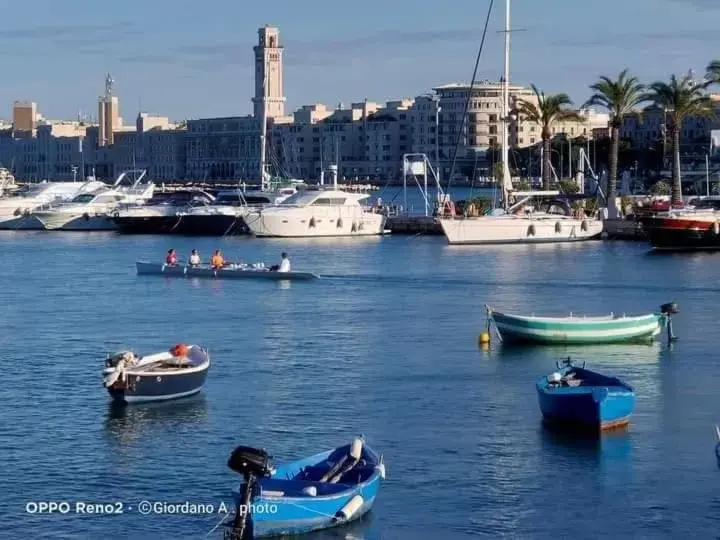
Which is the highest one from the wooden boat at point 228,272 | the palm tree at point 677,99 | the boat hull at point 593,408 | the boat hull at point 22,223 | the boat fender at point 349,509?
the palm tree at point 677,99

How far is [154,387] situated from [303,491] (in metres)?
9.86

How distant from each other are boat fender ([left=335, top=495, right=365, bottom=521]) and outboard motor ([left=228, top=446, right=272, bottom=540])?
1.31 metres

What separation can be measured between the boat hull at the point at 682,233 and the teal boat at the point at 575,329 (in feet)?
116

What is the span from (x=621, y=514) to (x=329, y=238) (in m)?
68.4

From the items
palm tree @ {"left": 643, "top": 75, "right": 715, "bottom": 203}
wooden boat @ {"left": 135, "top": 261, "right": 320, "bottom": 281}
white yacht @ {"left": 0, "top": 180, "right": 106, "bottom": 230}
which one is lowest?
wooden boat @ {"left": 135, "top": 261, "right": 320, "bottom": 281}

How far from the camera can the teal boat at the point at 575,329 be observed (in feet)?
127

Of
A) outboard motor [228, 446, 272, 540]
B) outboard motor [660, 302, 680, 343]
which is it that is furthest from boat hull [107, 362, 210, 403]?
outboard motor [660, 302, 680, 343]

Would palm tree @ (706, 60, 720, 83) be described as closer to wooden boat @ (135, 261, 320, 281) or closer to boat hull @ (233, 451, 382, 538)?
wooden boat @ (135, 261, 320, 281)

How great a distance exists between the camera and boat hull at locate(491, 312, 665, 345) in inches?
1523

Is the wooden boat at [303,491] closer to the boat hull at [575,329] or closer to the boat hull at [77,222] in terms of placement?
the boat hull at [575,329]

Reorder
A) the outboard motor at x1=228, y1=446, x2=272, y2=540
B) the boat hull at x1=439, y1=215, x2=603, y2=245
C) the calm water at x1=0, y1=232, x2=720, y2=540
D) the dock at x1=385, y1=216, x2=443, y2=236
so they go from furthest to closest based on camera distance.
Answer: the dock at x1=385, y1=216, x2=443, y2=236 < the boat hull at x1=439, y1=215, x2=603, y2=245 < the calm water at x1=0, y1=232, x2=720, y2=540 < the outboard motor at x1=228, y1=446, x2=272, y2=540

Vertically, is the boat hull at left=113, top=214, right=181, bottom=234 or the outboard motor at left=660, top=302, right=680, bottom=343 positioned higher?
the boat hull at left=113, top=214, right=181, bottom=234

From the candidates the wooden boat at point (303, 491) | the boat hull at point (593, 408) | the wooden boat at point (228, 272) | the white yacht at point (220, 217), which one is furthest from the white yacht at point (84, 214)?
the wooden boat at point (303, 491)

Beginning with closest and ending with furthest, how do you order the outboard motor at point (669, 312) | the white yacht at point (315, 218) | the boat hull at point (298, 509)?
the boat hull at point (298, 509), the outboard motor at point (669, 312), the white yacht at point (315, 218)
